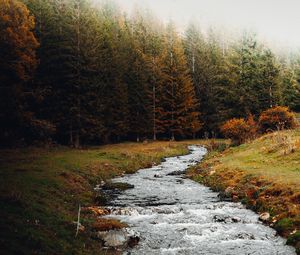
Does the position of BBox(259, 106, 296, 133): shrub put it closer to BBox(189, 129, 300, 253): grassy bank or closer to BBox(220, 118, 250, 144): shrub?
BBox(220, 118, 250, 144): shrub

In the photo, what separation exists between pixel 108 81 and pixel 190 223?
A: 52547mm

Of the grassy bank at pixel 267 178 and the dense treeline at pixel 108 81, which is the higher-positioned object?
the dense treeline at pixel 108 81

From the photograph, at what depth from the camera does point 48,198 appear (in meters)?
23.9

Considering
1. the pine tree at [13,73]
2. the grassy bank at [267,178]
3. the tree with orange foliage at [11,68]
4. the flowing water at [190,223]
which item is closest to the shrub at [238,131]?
the grassy bank at [267,178]

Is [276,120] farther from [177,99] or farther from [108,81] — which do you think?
[108,81]

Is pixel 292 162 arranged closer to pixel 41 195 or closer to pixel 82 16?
pixel 41 195

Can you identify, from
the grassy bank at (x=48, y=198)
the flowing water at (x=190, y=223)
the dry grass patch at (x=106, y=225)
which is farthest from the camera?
the dry grass patch at (x=106, y=225)

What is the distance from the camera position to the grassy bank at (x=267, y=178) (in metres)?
21.7

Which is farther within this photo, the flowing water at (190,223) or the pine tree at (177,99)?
the pine tree at (177,99)

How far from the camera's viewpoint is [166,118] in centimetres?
8138

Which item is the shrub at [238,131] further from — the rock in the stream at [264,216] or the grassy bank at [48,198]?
the rock in the stream at [264,216]

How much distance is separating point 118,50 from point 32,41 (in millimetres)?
28946

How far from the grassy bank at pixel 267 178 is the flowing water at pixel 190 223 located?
888 millimetres

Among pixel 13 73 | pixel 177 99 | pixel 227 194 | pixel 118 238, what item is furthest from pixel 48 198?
pixel 177 99
